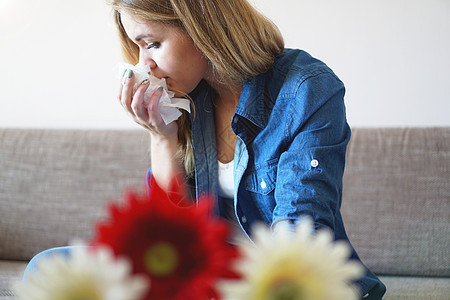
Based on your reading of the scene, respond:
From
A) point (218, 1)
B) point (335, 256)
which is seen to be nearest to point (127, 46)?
point (218, 1)

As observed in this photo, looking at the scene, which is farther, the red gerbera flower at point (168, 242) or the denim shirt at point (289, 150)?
the denim shirt at point (289, 150)

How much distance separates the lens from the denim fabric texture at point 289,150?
85 cm

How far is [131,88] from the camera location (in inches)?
41.3

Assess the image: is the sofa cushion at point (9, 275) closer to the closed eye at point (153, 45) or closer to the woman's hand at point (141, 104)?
the woman's hand at point (141, 104)

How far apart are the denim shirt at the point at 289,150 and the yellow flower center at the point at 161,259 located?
1.70 ft

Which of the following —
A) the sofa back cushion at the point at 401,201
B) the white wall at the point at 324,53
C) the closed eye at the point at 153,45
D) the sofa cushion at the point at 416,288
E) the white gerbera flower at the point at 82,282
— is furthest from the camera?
the white wall at the point at 324,53

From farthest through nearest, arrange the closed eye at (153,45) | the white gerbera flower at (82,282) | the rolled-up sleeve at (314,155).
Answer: the closed eye at (153,45) → the rolled-up sleeve at (314,155) → the white gerbera flower at (82,282)

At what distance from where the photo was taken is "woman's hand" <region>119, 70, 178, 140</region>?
1.04 m

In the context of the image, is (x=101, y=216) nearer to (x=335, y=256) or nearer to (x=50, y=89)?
(x=50, y=89)

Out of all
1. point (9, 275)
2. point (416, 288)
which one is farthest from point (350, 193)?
point (9, 275)

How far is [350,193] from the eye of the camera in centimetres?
156

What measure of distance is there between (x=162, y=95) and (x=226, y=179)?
0.25 metres

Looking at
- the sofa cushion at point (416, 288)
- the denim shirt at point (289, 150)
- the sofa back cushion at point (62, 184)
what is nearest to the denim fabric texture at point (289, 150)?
the denim shirt at point (289, 150)

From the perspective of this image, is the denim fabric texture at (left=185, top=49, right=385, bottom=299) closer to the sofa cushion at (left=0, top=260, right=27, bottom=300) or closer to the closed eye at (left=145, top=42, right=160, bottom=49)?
the closed eye at (left=145, top=42, right=160, bottom=49)
